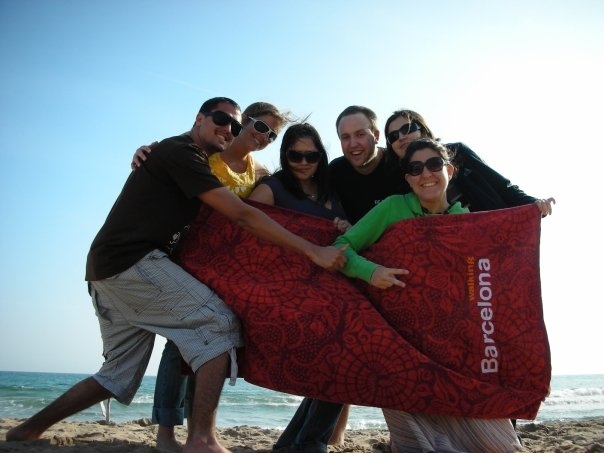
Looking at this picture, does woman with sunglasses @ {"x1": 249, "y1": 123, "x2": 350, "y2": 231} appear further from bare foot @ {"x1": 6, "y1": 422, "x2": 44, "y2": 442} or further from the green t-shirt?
bare foot @ {"x1": 6, "y1": 422, "x2": 44, "y2": 442}

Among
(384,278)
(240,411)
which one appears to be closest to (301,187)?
(384,278)

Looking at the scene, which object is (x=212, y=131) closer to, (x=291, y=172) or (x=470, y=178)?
(x=291, y=172)

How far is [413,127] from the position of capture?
4250 millimetres

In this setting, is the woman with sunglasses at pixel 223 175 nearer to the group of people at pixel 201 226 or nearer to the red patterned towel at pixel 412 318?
the group of people at pixel 201 226

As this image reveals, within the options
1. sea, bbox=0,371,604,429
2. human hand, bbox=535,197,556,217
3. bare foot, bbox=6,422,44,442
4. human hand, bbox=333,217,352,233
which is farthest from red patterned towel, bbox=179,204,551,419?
sea, bbox=0,371,604,429

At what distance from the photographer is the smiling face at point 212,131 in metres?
3.81

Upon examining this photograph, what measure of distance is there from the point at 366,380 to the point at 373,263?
0.70 m

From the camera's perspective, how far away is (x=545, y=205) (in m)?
3.66

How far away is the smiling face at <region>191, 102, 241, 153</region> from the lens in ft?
12.5

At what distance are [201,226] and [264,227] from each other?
570mm

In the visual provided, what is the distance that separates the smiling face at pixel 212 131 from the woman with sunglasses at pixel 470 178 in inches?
50.9

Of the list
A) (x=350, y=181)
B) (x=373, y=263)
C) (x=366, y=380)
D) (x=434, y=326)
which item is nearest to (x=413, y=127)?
(x=350, y=181)

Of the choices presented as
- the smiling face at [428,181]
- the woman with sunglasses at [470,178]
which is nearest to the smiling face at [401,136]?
the woman with sunglasses at [470,178]

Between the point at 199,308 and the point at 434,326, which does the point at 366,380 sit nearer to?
the point at 434,326
